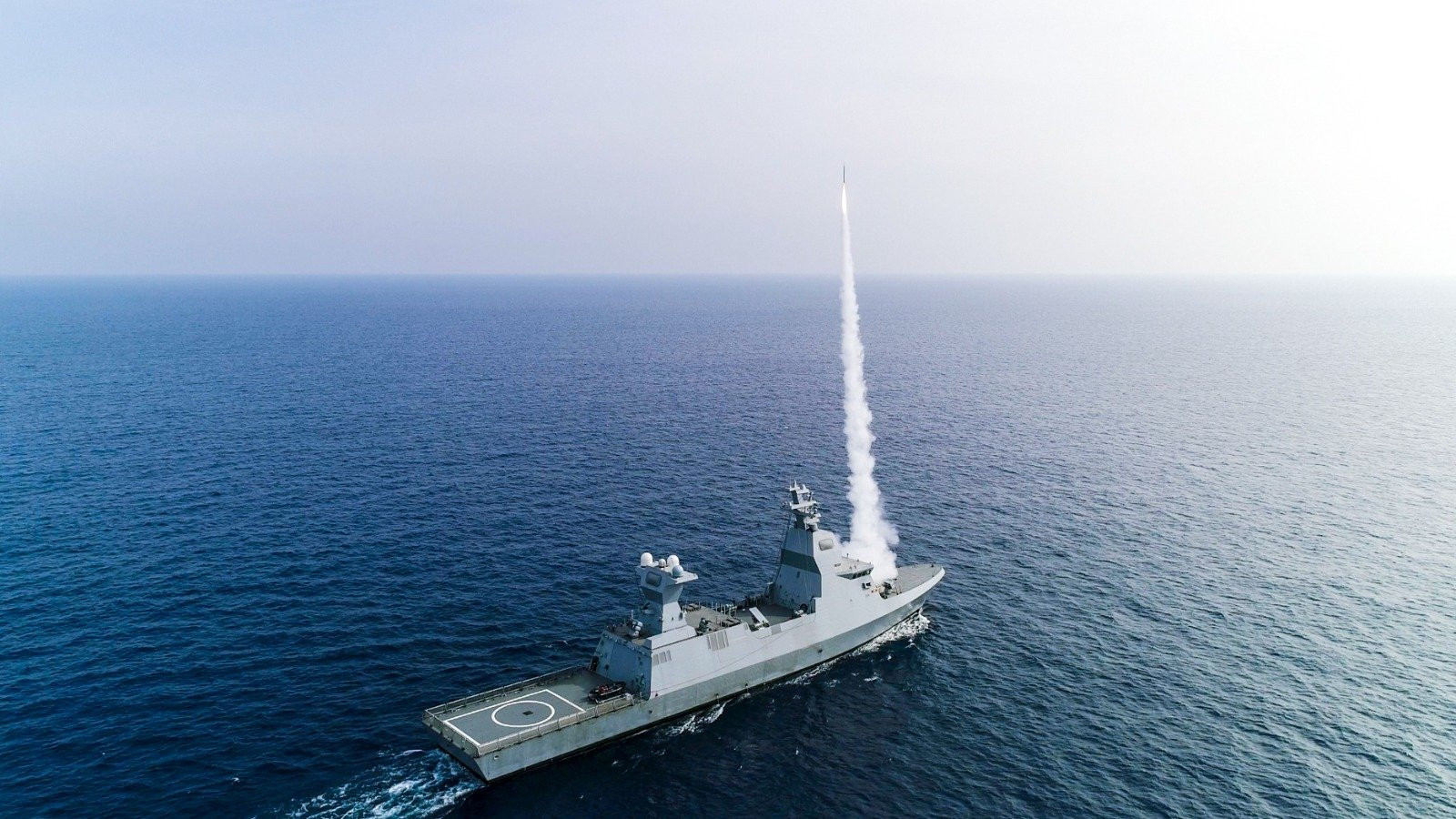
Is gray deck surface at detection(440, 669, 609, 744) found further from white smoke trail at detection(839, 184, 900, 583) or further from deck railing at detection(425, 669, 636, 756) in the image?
white smoke trail at detection(839, 184, 900, 583)

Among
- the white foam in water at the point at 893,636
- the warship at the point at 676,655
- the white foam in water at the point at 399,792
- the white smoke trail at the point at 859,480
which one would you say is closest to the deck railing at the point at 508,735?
the warship at the point at 676,655

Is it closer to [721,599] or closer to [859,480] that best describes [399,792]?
[721,599]

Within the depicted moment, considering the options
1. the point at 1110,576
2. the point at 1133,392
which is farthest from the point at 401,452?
the point at 1133,392

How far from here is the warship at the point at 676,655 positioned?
Result: 47250mm

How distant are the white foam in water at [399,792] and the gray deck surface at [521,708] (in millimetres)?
2451

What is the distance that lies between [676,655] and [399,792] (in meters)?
17.5

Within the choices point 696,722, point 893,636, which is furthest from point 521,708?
point 893,636

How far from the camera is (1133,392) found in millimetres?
156125

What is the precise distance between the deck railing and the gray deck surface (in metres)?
0.23

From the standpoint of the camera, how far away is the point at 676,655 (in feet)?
172

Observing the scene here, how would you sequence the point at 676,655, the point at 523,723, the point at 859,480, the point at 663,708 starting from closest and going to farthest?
the point at 523,723, the point at 663,708, the point at 676,655, the point at 859,480

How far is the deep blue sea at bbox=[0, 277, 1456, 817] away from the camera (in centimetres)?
4559

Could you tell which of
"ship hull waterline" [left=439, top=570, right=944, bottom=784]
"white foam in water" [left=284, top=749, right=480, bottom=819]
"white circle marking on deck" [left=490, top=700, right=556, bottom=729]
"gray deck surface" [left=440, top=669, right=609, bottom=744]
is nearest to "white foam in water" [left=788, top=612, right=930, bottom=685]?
"ship hull waterline" [left=439, top=570, right=944, bottom=784]

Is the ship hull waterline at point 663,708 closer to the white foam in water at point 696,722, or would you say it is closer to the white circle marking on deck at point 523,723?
the white foam in water at point 696,722
